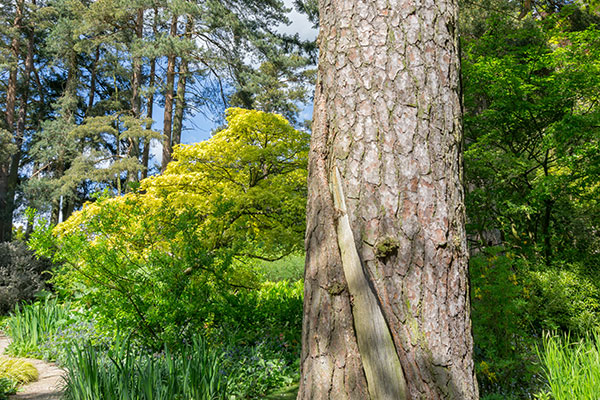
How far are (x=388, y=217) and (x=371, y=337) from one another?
1.28 ft

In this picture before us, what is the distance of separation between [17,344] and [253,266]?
3292mm

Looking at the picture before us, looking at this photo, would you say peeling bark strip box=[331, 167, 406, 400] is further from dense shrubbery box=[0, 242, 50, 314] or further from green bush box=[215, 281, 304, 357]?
dense shrubbery box=[0, 242, 50, 314]

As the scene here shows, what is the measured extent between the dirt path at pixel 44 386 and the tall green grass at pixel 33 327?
25 cm

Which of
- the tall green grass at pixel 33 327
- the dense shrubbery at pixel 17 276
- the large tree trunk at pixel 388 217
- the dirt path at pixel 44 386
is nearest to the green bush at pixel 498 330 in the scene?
the large tree trunk at pixel 388 217

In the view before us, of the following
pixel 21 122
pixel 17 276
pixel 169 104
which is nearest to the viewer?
pixel 17 276

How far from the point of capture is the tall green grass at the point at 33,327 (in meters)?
4.96

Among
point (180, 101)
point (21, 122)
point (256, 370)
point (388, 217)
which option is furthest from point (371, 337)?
point (21, 122)

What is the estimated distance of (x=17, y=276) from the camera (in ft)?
24.5

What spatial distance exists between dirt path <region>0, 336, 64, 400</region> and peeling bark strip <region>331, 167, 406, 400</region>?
10.8 feet

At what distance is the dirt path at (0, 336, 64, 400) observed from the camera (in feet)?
11.9

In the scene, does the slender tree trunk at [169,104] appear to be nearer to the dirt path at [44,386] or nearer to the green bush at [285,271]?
the green bush at [285,271]

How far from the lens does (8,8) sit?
576 inches

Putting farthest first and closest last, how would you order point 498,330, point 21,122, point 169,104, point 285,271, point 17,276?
point 21,122
point 169,104
point 285,271
point 17,276
point 498,330

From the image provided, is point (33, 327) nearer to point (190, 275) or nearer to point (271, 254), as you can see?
point (190, 275)
